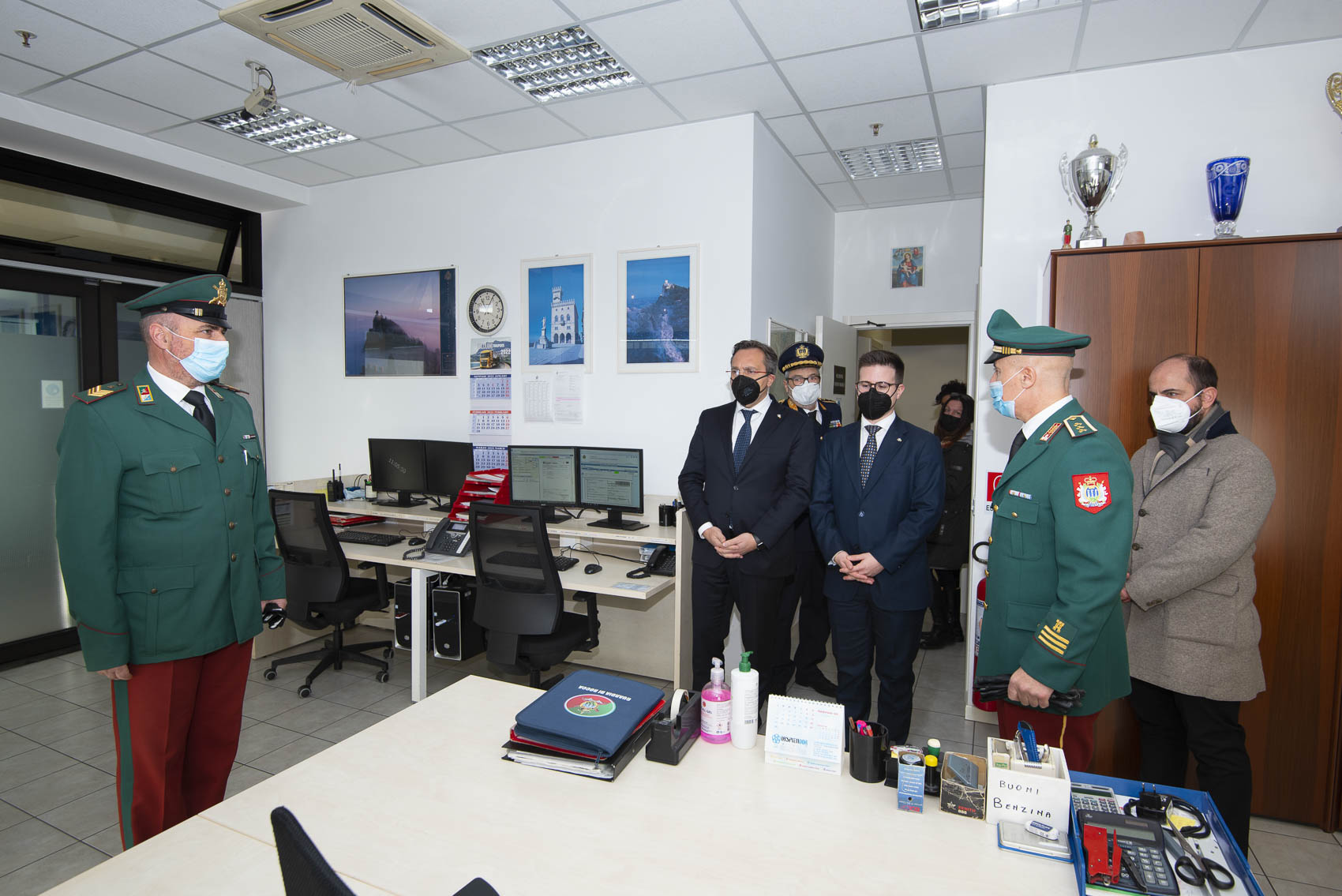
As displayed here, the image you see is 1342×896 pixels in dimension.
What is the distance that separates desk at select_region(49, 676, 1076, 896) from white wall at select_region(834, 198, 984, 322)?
454cm

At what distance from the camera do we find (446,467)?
170 inches

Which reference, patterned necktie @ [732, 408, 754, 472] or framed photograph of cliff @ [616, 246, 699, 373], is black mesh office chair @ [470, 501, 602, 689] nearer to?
patterned necktie @ [732, 408, 754, 472]

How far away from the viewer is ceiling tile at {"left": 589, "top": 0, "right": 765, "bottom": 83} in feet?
9.44

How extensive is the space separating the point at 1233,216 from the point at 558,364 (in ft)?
11.4

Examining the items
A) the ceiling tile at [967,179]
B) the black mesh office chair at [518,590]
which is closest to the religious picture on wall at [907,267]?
the ceiling tile at [967,179]

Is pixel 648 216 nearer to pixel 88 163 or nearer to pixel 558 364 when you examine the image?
pixel 558 364

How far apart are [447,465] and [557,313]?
1.20 m

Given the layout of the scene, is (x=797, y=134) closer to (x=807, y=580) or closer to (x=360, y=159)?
(x=807, y=580)

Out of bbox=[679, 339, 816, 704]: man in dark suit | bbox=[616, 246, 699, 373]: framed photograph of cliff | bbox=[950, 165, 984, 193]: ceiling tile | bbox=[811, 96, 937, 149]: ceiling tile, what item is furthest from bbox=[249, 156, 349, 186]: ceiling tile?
bbox=[950, 165, 984, 193]: ceiling tile

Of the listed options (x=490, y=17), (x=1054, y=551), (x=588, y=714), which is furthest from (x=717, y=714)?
(x=490, y=17)

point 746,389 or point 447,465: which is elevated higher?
point 746,389

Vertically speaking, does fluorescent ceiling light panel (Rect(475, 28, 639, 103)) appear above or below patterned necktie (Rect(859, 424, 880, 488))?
above

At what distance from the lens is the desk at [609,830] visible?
1.15 meters

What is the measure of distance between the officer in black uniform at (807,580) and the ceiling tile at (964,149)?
1751 mm
